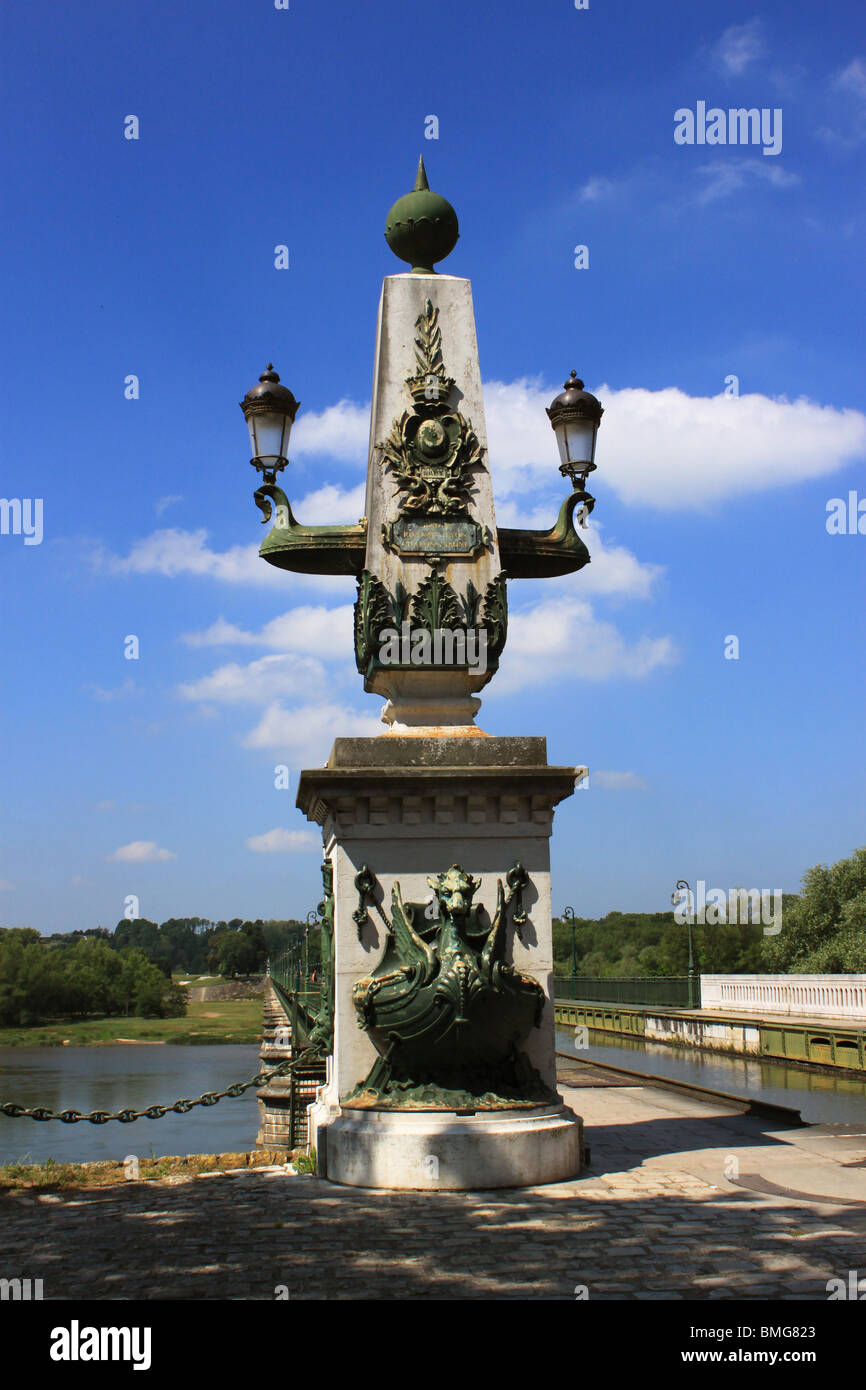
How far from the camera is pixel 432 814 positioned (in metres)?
8.48

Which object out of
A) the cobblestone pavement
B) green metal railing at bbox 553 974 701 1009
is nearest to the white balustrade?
green metal railing at bbox 553 974 701 1009

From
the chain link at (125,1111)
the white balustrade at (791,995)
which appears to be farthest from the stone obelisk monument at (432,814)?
the white balustrade at (791,995)

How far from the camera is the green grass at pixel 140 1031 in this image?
62156mm

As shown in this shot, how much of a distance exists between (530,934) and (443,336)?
16.2 feet

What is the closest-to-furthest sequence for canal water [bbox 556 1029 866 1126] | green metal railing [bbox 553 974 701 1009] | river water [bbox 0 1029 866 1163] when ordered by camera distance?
canal water [bbox 556 1029 866 1126]
river water [bbox 0 1029 866 1163]
green metal railing [bbox 553 974 701 1009]

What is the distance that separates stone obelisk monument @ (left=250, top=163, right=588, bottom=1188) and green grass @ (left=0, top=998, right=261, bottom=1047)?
55607 millimetres

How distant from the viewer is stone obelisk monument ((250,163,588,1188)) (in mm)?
7801

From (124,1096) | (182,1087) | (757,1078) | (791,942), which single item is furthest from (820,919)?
(757,1078)

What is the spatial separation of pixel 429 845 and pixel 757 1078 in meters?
10.8

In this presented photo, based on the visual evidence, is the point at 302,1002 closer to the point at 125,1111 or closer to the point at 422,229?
the point at 125,1111

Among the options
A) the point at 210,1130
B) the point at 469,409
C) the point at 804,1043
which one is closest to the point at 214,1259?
the point at 469,409

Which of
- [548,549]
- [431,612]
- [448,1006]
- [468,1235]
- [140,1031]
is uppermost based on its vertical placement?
[548,549]

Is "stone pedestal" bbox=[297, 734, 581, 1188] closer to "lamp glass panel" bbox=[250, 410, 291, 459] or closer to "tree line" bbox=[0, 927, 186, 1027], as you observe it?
"lamp glass panel" bbox=[250, 410, 291, 459]

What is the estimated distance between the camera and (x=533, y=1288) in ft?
17.1
